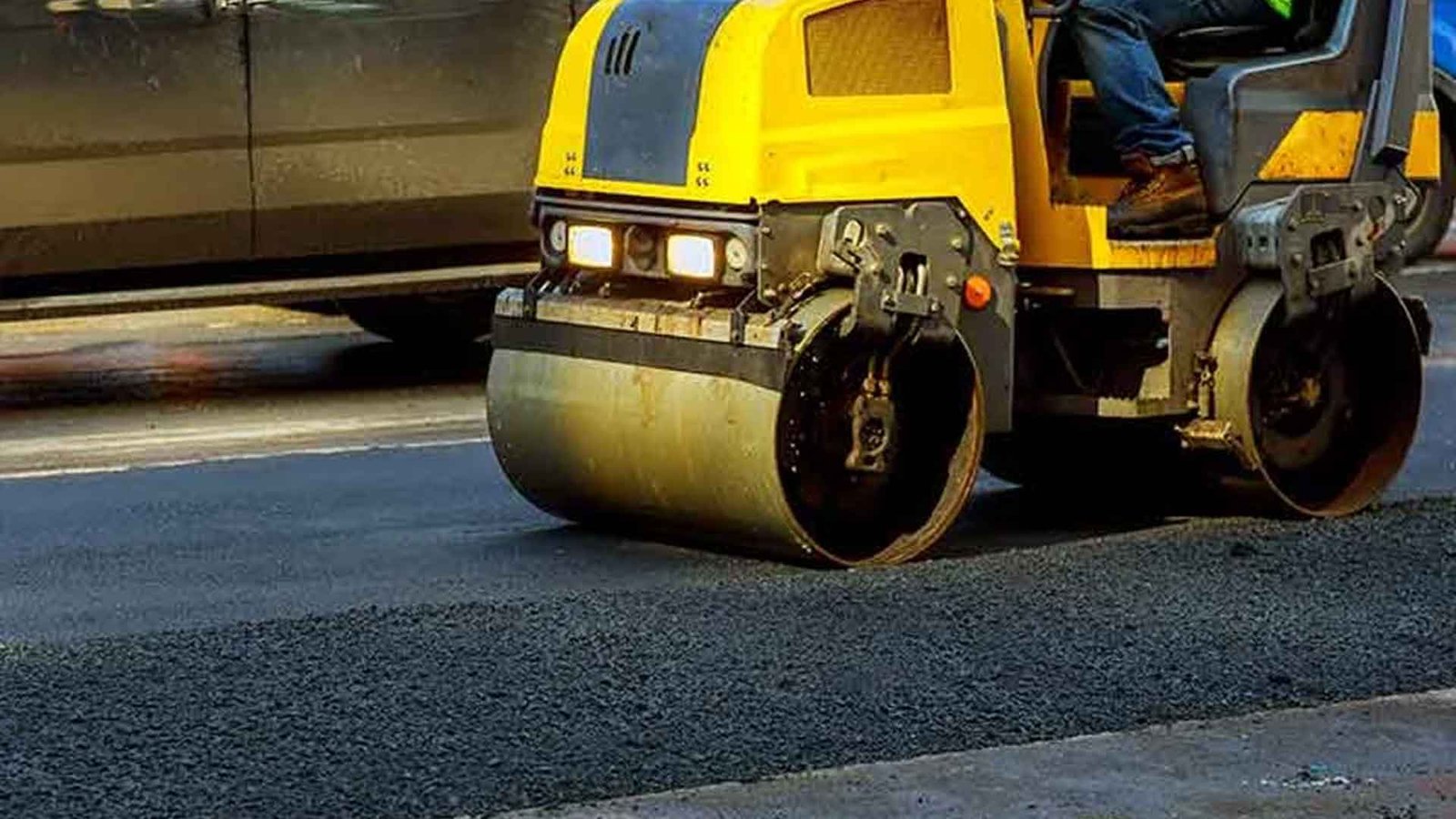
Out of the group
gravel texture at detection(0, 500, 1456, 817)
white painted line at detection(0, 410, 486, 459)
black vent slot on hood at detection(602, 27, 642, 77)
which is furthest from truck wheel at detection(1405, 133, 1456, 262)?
black vent slot on hood at detection(602, 27, 642, 77)

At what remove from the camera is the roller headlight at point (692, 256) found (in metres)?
8.00

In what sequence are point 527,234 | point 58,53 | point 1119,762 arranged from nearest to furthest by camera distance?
1. point 1119,762
2. point 58,53
3. point 527,234

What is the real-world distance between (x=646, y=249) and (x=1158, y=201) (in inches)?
53.9

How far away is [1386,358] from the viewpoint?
8906 mm

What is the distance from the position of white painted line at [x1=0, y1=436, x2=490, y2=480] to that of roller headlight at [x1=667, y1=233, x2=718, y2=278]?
8.42 feet

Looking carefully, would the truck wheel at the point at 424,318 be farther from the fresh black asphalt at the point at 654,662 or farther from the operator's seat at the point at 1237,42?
the operator's seat at the point at 1237,42

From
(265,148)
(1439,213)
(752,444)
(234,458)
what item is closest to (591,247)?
(752,444)

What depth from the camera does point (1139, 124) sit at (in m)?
8.41

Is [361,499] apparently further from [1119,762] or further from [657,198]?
[1119,762]

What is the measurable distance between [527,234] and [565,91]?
12.2 feet

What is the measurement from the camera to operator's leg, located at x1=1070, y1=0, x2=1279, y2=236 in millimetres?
8398

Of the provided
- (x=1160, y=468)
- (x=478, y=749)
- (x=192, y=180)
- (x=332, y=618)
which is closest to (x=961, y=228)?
(x=1160, y=468)

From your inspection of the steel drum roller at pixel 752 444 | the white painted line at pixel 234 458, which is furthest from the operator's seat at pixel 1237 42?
the white painted line at pixel 234 458

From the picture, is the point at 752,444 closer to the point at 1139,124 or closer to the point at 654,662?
the point at 654,662
